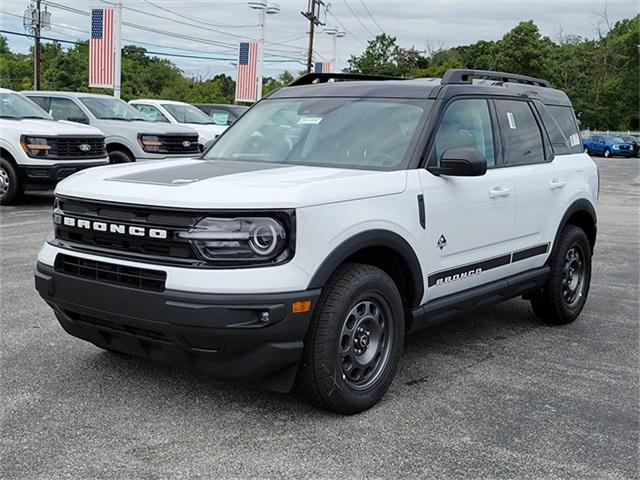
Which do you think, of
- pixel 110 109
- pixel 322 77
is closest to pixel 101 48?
pixel 110 109

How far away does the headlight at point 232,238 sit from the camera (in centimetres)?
355

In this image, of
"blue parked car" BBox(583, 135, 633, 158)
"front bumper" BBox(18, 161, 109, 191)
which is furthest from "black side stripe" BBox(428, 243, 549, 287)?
"blue parked car" BBox(583, 135, 633, 158)

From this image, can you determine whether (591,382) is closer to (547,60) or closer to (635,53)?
(547,60)

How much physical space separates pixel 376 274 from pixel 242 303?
0.88m

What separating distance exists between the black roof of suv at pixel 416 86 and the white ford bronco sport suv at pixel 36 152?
757cm

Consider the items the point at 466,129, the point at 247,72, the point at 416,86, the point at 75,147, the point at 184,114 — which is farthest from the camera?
the point at 247,72

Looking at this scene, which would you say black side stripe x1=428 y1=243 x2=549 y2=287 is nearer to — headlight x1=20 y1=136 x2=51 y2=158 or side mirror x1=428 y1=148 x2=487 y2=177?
side mirror x1=428 y1=148 x2=487 y2=177

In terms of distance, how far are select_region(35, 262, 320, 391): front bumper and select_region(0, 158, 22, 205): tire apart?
29.3 feet

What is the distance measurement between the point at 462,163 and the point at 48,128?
958 cm

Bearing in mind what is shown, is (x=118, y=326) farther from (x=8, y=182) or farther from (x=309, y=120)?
(x=8, y=182)

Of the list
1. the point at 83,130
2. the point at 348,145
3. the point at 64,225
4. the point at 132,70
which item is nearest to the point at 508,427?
the point at 348,145

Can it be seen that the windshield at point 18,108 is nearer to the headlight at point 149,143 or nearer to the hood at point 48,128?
the hood at point 48,128

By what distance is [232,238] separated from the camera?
3.55 m

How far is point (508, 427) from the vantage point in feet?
13.1
